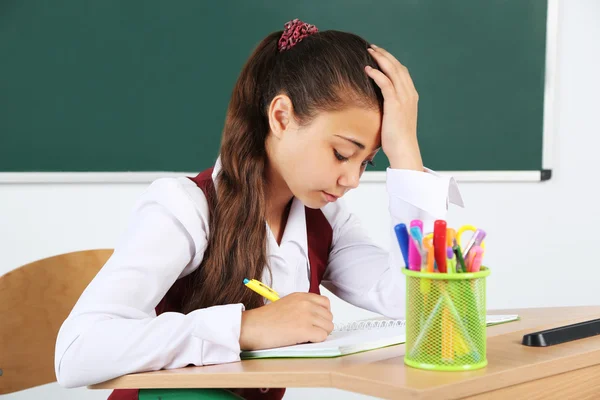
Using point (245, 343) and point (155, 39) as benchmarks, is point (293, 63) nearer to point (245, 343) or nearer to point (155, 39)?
point (245, 343)

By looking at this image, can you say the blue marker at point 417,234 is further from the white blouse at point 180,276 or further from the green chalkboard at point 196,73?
the green chalkboard at point 196,73

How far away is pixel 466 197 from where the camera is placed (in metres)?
2.75

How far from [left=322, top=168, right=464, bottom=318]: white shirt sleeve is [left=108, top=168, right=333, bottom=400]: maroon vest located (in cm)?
3

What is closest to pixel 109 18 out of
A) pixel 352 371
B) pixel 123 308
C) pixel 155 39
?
pixel 155 39

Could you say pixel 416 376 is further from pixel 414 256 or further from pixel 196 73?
pixel 196 73

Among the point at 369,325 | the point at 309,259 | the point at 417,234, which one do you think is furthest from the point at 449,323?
the point at 309,259

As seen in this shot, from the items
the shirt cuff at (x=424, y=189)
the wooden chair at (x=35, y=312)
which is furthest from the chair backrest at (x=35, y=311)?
the shirt cuff at (x=424, y=189)

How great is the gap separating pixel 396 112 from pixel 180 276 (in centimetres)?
46

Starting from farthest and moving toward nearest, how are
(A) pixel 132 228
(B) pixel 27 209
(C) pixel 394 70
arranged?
(B) pixel 27 209
(C) pixel 394 70
(A) pixel 132 228

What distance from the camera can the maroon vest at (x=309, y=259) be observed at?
131 centimetres

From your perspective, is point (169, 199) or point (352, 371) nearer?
point (352, 371)

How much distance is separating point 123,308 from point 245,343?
0.18m

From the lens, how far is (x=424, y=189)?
4.17 feet

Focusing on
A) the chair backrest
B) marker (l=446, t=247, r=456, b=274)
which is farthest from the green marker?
the chair backrest
